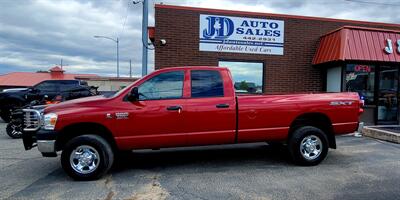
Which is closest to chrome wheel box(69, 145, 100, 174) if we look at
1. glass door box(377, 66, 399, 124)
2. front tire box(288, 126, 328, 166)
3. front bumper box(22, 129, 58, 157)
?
front bumper box(22, 129, 58, 157)

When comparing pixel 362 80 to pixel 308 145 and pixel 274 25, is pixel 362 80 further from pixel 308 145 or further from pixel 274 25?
pixel 308 145

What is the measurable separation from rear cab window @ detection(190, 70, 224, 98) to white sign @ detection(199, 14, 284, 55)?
5.67 meters

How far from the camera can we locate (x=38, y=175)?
6.00 meters

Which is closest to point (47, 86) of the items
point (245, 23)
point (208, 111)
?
point (245, 23)

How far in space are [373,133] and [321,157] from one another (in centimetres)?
419

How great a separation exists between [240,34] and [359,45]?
4.04 meters

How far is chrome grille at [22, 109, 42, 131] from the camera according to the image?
580 centimetres

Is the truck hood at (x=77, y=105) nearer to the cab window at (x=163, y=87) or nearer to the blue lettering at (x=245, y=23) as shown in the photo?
the cab window at (x=163, y=87)

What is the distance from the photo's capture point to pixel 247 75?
12398 mm

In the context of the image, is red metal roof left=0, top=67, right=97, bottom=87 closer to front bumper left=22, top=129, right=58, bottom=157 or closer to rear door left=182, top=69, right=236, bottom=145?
front bumper left=22, top=129, right=58, bottom=157

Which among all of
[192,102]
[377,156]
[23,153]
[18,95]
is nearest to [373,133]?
[377,156]

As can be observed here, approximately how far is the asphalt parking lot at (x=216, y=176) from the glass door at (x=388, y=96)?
15.2 ft

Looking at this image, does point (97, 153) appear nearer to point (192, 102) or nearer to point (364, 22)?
point (192, 102)

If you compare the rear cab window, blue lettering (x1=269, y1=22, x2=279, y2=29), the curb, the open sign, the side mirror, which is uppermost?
blue lettering (x1=269, y1=22, x2=279, y2=29)
